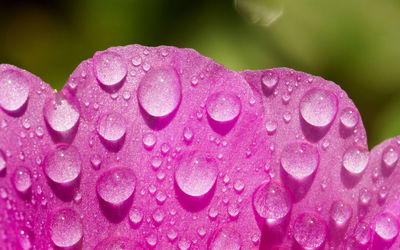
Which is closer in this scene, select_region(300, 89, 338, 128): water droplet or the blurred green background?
select_region(300, 89, 338, 128): water droplet

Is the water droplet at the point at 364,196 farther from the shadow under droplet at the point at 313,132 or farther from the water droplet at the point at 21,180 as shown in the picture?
the water droplet at the point at 21,180

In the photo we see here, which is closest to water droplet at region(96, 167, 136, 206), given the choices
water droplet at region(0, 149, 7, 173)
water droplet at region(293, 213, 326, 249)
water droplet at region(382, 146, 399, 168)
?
water droplet at region(0, 149, 7, 173)

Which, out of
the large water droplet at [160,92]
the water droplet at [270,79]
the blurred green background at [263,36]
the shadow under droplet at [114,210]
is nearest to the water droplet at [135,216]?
the shadow under droplet at [114,210]

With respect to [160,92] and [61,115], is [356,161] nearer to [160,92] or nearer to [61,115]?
[160,92]

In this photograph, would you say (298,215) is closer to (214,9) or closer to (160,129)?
(160,129)

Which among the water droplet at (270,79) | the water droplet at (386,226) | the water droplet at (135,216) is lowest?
the water droplet at (135,216)

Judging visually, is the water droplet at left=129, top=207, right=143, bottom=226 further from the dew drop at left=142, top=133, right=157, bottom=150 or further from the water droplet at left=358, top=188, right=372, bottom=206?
the water droplet at left=358, top=188, right=372, bottom=206
